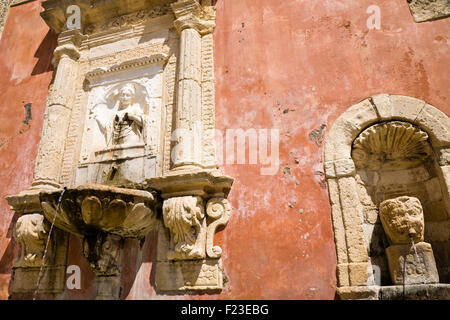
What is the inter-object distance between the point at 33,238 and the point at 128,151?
4.39 ft

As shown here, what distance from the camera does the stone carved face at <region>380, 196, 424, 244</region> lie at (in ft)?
9.43

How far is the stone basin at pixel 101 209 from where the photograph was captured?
3.12m

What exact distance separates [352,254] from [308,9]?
2821mm

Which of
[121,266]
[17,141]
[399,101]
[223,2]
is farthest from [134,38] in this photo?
[399,101]

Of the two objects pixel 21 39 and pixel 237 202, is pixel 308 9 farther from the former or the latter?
pixel 21 39

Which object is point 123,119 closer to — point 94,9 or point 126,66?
point 126,66

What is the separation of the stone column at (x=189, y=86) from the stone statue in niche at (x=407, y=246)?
1.88 m

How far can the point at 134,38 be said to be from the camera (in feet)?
15.4

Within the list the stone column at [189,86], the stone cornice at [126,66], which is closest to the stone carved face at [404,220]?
the stone column at [189,86]

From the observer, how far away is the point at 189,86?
3.93 meters

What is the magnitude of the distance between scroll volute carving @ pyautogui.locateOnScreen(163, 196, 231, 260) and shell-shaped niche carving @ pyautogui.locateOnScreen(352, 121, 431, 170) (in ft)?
4.80


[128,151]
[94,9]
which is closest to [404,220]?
[128,151]

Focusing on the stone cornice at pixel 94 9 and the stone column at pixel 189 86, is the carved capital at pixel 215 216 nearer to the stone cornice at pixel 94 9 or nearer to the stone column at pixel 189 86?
the stone column at pixel 189 86

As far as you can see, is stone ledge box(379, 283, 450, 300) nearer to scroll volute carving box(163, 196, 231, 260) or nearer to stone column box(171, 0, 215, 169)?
scroll volute carving box(163, 196, 231, 260)
